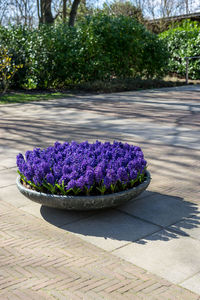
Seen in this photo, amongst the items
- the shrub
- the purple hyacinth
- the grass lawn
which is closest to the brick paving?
the purple hyacinth

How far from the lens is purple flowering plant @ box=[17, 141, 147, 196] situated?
3.68 m

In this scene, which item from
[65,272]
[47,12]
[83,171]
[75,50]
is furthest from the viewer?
[47,12]

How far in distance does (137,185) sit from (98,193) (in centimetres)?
43

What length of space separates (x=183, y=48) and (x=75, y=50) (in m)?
7.01

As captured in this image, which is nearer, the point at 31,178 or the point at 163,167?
the point at 31,178

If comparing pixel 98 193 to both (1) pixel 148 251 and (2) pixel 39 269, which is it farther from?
(2) pixel 39 269

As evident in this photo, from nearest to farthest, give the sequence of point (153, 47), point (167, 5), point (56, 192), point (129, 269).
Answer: point (129, 269)
point (56, 192)
point (153, 47)
point (167, 5)

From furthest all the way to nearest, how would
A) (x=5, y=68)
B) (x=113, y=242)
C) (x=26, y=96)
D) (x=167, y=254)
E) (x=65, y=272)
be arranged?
(x=5, y=68)
(x=26, y=96)
(x=113, y=242)
(x=167, y=254)
(x=65, y=272)

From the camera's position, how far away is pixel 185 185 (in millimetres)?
4672

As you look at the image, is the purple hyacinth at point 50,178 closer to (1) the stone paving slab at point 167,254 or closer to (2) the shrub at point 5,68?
(1) the stone paving slab at point 167,254

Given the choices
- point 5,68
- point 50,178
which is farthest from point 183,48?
point 50,178

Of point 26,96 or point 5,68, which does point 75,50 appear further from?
point 26,96

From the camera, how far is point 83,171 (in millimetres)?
3783

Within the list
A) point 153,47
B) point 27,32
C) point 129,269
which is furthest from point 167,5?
point 129,269
